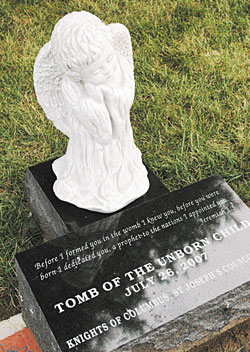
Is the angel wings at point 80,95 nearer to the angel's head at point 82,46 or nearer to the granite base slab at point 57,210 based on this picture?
the angel's head at point 82,46

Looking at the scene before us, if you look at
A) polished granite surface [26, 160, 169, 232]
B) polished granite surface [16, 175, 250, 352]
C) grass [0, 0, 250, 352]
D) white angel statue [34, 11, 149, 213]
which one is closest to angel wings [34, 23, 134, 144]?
white angel statue [34, 11, 149, 213]

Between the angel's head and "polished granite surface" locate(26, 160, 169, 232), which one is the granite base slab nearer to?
"polished granite surface" locate(26, 160, 169, 232)

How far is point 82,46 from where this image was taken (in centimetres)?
199

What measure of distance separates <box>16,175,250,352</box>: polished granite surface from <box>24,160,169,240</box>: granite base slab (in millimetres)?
67

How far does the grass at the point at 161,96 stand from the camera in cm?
334

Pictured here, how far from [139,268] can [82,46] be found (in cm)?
101

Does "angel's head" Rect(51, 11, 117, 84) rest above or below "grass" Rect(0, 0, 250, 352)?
Answer: above

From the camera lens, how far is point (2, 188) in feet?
10.8

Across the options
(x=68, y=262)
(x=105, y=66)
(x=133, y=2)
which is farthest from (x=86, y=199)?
(x=133, y=2)

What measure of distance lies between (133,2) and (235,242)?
10.1 feet

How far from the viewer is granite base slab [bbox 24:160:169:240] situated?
2457mm

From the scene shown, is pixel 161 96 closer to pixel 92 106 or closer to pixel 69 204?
pixel 69 204

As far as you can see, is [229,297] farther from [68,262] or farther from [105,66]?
[105,66]

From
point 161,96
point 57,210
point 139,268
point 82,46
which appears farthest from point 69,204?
point 161,96
